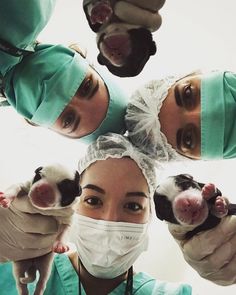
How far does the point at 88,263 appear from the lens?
112 centimetres

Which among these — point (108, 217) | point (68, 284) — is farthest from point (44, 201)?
point (68, 284)

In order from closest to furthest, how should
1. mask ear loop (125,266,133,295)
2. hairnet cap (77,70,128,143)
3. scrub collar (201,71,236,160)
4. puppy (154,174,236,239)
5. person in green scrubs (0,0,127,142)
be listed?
puppy (154,174,236,239), person in green scrubs (0,0,127,142), scrub collar (201,71,236,160), hairnet cap (77,70,128,143), mask ear loop (125,266,133,295)

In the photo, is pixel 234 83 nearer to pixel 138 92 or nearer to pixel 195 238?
pixel 138 92

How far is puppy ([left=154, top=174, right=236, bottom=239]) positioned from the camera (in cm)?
70

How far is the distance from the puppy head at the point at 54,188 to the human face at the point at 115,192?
13.4 inches

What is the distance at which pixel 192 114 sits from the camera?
0.97 metres

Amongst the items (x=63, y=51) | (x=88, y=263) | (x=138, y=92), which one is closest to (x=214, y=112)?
(x=138, y=92)

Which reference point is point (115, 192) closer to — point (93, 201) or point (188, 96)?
point (93, 201)

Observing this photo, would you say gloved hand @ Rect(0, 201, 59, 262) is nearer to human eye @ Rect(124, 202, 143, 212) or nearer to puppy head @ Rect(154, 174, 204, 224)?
puppy head @ Rect(154, 174, 204, 224)

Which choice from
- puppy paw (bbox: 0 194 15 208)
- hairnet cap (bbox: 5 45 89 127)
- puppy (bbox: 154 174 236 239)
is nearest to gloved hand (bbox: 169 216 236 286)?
puppy (bbox: 154 174 236 239)

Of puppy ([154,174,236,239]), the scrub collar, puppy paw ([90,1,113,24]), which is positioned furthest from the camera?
the scrub collar

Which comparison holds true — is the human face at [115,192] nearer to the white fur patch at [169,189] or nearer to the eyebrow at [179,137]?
the eyebrow at [179,137]

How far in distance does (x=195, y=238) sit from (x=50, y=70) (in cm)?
46

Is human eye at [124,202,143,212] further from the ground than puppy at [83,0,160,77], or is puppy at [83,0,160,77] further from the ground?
puppy at [83,0,160,77]
